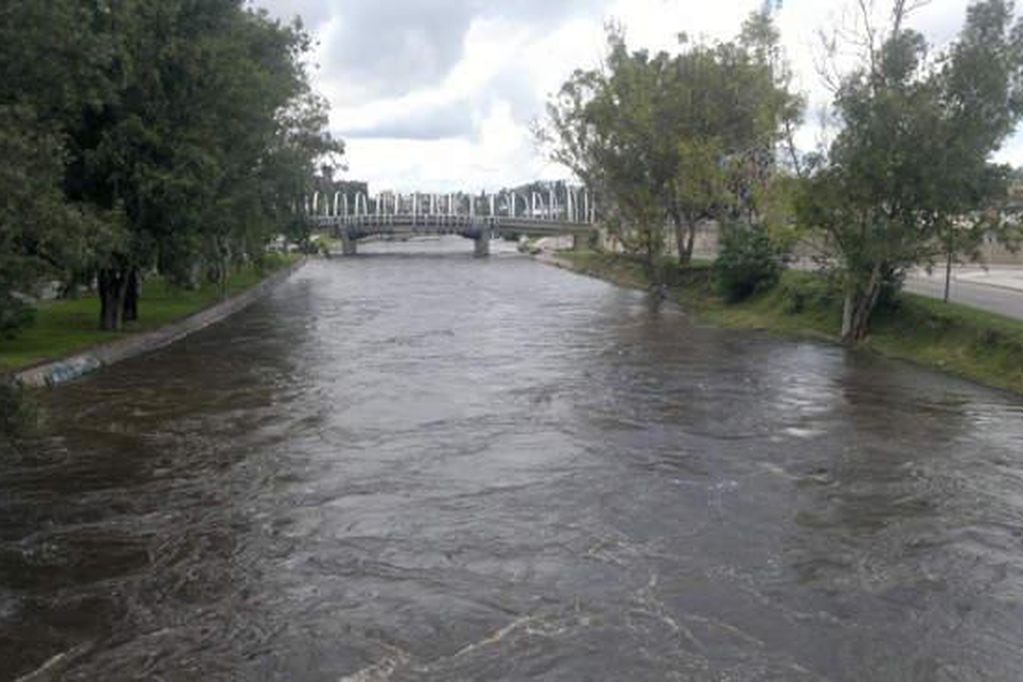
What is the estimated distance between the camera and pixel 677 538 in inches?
Result: 514

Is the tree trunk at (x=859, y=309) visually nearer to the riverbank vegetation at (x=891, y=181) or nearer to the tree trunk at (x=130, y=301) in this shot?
the riverbank vegetation at (x=891, y=181)

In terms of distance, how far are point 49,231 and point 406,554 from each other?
656 cm

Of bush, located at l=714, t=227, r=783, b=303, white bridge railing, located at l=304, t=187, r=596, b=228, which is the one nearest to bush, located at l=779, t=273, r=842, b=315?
bush, located at l=714, t=227, r=783, b=303

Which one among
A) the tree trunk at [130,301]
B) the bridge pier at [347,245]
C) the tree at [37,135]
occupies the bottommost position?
the bridge pier at [347,245]

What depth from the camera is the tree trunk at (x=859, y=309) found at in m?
32.3

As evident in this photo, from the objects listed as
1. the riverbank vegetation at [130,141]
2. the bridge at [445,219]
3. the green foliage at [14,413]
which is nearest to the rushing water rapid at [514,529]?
the green foliage at [14,413]

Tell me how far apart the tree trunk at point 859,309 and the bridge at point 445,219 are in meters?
47.1

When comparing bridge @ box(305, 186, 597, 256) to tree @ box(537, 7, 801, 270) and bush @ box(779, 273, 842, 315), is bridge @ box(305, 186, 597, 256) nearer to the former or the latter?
tree @ box(537, 7, 801, 270)

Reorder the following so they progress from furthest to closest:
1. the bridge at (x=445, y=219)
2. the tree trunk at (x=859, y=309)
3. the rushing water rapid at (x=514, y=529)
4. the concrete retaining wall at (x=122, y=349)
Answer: the bridge at (x=445, y=219) → the tree trunk at (x=859, y=309) → the concrete retaining wall at (x=122, y=349) → the rushing water rapid at (x=514, y=529)

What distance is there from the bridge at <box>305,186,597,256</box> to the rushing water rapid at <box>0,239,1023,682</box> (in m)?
59.1

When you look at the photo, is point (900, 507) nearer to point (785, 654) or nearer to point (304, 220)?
point (785, 654)

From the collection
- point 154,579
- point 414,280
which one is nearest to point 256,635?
point 154,579

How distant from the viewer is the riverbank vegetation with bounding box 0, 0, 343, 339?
61.7ft

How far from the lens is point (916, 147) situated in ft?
96.9
